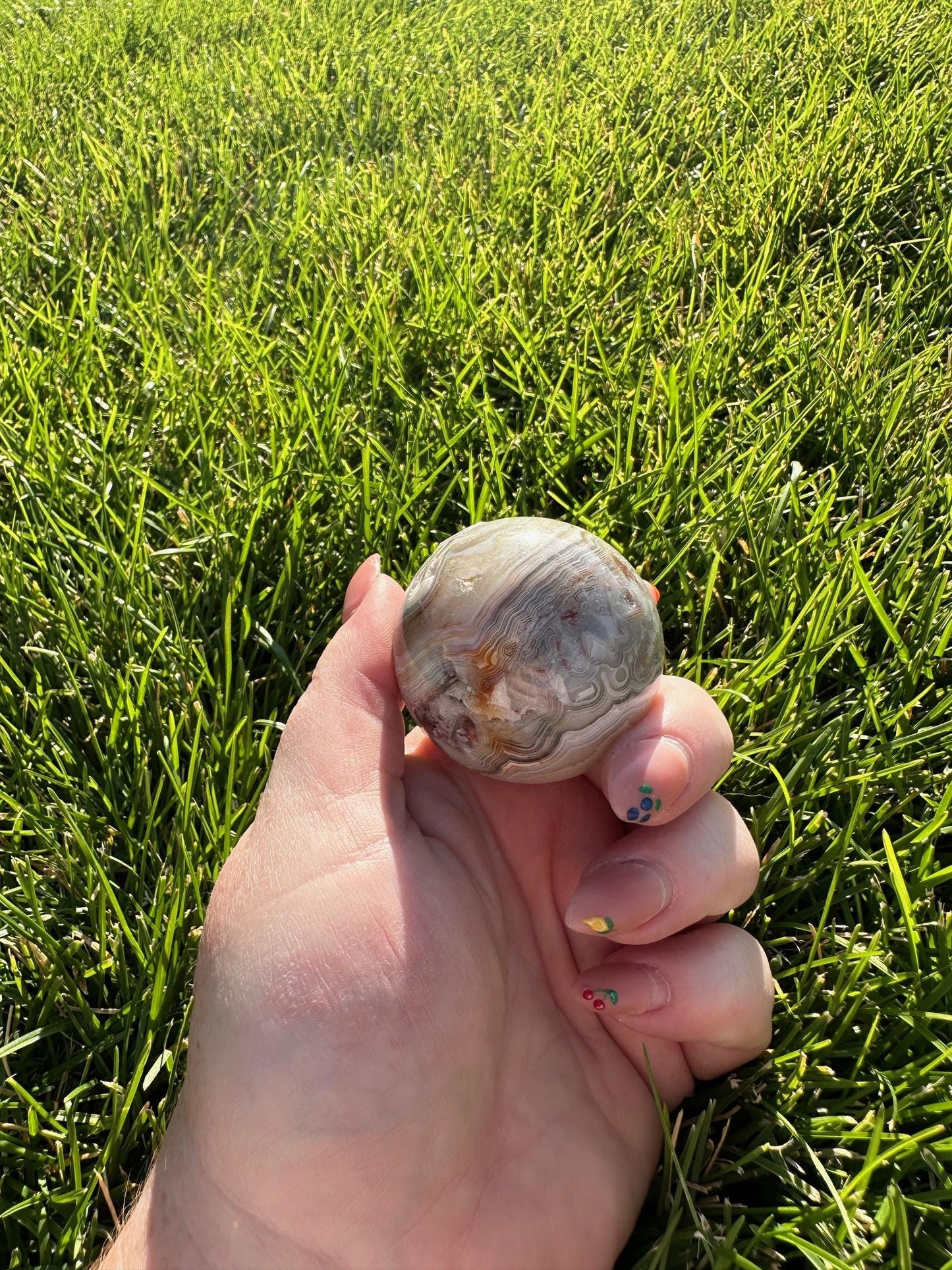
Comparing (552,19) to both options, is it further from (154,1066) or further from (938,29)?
(154,1066)

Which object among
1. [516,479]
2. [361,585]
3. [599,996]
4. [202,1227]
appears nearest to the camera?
[202,1227]

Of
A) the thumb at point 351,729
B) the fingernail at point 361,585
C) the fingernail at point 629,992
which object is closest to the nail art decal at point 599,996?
the fingernail at point 629,992

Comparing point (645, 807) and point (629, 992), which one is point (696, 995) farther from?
point (645, 807)

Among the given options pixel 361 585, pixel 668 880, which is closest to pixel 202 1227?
pixel 668 880

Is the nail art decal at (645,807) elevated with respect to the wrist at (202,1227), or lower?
elevated

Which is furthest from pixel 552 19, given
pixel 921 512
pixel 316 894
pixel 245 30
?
pixel 316 894

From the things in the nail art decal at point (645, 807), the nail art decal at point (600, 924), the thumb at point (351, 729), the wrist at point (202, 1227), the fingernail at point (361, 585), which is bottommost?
the wrist at point (202, 1227)

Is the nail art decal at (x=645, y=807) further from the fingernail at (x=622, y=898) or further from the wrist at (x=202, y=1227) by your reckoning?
the wrist at (x=202, y=1227)
